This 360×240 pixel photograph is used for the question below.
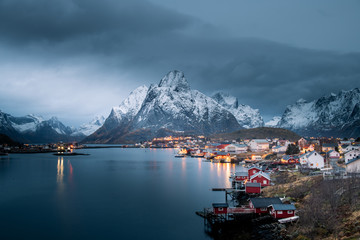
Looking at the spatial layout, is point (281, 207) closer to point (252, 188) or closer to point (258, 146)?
point (252, 188)

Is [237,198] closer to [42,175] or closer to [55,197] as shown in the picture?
[55,197]

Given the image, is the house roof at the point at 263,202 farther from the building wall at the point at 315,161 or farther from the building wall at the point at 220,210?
the building wall at the point at 315,161

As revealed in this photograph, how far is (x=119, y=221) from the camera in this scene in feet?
102

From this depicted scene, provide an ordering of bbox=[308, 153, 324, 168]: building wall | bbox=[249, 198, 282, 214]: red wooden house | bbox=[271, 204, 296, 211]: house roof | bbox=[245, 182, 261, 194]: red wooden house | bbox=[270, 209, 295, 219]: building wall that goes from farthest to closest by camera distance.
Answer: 1. bbox=[308, 153, 324, 168]: building wall
2. bbox=[245, 182, 261, 194]: red wooden house
3. bbox=[249, 198, 282, 214]: red wooden house
4. bbox=[270, 209, 295, 219]: building wall
5. bbox=[271, 204, 296, 211]: house roof

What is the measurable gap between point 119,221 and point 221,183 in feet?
82.3

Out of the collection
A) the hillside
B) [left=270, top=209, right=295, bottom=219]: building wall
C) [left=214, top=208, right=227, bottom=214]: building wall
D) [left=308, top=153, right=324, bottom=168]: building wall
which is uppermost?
the hillside

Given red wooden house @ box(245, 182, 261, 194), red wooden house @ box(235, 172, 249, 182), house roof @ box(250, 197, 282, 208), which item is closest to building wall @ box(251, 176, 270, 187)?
red wooden house @ box(245, 182, 261, 194)

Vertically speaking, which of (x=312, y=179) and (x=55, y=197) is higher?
(x=312, y=179)

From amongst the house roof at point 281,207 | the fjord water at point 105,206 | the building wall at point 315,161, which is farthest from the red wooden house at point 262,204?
the building wall at point 315,161

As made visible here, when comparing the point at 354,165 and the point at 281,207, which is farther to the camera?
the point at 354,165

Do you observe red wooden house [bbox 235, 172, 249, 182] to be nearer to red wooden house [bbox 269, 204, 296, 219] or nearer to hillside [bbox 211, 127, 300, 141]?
red wooden house [bbox 269, 204, 296, 219]

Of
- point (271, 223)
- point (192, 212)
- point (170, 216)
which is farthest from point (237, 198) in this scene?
point (271, 223)

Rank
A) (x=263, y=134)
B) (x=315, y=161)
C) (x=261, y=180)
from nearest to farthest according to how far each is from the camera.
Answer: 1. (x=261, y=180)
2. (x=315, y=161)
3. (x=263, y=134)

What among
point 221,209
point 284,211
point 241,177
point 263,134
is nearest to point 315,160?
point 241,177
